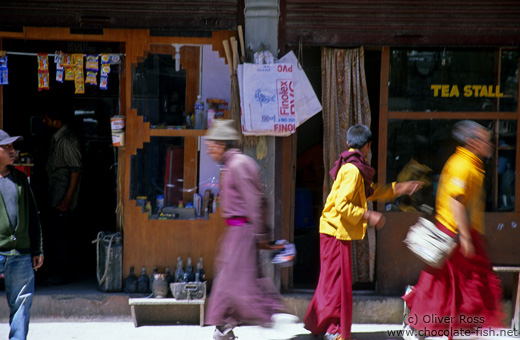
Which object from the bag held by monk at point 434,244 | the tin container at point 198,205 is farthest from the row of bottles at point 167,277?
the bag held by monk at point 434,244

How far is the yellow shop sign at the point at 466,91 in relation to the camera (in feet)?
21.6

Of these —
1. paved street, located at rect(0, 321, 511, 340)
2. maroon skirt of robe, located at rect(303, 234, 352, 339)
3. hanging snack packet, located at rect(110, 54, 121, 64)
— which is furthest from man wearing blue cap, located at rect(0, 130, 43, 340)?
maroon skirt of robe, located at rect(303, 234, 352, 339)

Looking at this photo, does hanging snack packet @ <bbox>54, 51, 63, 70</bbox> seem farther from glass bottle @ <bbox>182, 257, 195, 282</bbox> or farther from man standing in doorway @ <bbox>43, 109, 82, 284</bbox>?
glass bottle @ <bbox>182, 257, 195, 282</bbox>

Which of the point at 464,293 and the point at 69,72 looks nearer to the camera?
the point at 464,293

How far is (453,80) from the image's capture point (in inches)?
260

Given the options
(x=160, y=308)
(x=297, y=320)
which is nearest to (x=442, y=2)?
(x=297, y=320)

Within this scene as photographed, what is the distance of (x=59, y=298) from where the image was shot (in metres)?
6.32

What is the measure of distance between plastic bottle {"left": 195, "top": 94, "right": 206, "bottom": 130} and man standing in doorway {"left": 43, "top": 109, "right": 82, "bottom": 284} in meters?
1.58

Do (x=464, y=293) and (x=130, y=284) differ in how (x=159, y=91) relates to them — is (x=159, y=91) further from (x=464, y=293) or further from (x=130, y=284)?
(x=464, y=293)

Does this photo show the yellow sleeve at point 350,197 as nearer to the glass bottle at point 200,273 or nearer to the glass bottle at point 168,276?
the glass bottle at point 200,273

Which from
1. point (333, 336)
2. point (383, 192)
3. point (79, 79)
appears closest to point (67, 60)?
point (79, 79)

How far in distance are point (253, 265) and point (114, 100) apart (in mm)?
4480

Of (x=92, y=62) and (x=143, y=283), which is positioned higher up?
(x=92, y=62)

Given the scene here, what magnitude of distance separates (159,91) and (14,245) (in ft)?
7.47
